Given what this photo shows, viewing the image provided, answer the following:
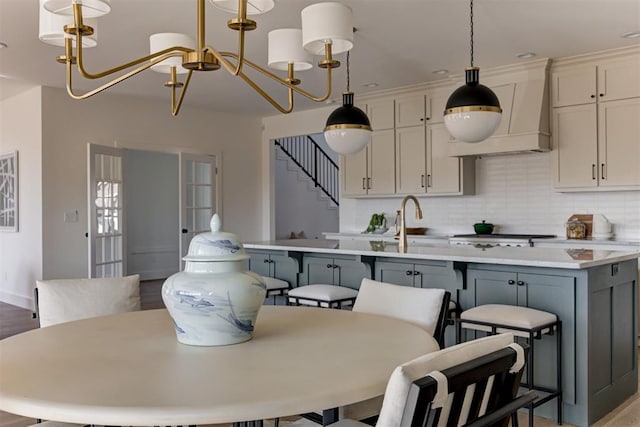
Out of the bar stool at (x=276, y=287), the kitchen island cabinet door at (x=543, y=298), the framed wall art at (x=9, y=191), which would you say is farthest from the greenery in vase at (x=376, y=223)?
the framed wall art at (x=9, y=191)

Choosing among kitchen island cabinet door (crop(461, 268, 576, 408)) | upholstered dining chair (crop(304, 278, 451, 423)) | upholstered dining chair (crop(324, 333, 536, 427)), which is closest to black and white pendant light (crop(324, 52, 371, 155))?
kitchen island cabinet door (crop(461, 268, 576, 408))

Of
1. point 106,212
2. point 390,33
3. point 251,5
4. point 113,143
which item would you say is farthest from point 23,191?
point 251,5

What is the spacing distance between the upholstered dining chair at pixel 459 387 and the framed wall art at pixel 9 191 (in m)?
6.90

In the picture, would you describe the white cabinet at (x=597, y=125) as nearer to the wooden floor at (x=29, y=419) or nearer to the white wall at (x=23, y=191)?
the wooden floor at (x=29, y=419)

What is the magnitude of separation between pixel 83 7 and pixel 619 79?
4.78 meters

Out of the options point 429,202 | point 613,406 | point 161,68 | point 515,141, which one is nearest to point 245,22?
point 161,68

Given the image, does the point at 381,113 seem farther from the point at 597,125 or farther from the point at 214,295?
the point at 214,295

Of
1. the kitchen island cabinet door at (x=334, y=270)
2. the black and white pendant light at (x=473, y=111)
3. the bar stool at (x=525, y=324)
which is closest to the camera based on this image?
the bar stool at (x=525, y=324)

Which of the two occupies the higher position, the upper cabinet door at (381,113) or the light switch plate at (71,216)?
the upper cabinet door at (381,113)

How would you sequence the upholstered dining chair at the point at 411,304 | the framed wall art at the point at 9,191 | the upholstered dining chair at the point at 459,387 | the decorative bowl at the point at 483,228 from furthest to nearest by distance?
the framed wall art at the point at 9,191
the decorative bowl at the point at 483,228
the upholstered dining chair at the point at 411,304
the upholstered dining chair at the point at 459,387

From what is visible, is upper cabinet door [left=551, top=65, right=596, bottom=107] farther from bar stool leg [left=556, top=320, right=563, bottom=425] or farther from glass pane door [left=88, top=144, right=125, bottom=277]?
glass pane door [left=88, top=144, right=125, bottom=277]

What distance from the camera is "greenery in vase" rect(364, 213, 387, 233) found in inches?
278

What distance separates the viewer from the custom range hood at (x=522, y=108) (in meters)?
5.35

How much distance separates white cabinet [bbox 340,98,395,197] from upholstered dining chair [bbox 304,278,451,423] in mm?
4476
